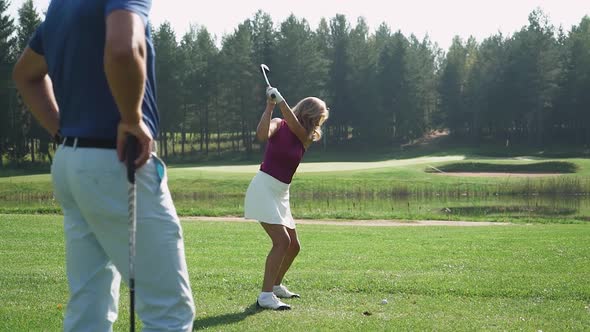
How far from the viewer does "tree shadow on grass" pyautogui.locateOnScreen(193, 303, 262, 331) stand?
21.9 feet

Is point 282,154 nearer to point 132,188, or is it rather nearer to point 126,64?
point 132,188

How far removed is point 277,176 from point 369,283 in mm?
2045

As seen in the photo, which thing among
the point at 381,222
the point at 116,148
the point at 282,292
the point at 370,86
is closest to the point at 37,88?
the point at 116,148

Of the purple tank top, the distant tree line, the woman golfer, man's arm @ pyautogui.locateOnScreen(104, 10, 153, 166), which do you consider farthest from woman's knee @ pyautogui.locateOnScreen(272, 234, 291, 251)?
the distant tree line

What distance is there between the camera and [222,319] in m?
6.95

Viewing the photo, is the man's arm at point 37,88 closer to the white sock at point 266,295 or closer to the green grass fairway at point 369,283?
the green grass fairway at point 369,283

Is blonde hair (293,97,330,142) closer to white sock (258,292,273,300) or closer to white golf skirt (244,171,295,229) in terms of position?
white golf skirt (244,171,295,229)

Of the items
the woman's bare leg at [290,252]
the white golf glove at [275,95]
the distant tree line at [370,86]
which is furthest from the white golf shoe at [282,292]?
the distant tree line at [370,86]

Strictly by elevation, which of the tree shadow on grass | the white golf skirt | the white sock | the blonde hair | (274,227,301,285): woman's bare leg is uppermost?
the blonde hair

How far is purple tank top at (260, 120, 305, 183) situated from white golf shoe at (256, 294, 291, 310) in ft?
3.89

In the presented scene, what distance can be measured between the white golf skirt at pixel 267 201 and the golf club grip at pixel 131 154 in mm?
4130

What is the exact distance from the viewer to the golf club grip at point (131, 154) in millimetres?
3381

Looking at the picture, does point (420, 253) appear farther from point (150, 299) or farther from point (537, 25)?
point (537, 25)

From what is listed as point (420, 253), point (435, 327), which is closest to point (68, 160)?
point (435, 327)
